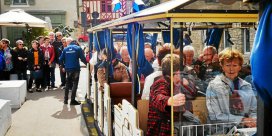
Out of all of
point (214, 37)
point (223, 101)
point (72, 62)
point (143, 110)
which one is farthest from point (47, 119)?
point (223, 101)

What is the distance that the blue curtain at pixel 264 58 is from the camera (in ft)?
4.92

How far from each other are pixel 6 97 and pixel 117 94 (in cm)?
431

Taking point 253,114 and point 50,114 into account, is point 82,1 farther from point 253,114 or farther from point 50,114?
point 253,114

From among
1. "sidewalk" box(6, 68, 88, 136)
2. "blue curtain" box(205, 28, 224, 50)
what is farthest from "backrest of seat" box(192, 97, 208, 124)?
"sidewalk" box(6, 68, 88, 136)

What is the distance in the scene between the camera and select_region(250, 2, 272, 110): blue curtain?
1499mm

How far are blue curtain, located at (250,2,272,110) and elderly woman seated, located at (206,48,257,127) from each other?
7.39 ft

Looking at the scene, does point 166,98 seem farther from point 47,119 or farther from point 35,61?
point 35,61

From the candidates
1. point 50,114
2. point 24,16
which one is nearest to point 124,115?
point 50,114

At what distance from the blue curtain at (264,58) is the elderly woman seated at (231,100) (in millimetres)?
2252

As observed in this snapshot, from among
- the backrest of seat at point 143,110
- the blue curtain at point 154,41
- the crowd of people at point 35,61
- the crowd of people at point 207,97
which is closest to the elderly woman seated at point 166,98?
the crowd of people at point 207,97

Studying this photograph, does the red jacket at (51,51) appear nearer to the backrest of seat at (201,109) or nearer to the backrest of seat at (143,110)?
the backrest of seat at (143,110)

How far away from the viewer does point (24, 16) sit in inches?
519

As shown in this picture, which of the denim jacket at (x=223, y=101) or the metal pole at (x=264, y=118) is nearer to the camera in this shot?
the metal pole at (x=264, y=118)

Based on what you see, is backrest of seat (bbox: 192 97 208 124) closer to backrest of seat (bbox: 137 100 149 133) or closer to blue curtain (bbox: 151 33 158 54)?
backrest of seat (bbox: 137 100 149 133)
